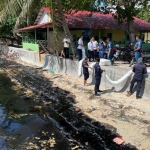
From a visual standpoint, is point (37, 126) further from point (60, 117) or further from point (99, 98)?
point (99, 98)

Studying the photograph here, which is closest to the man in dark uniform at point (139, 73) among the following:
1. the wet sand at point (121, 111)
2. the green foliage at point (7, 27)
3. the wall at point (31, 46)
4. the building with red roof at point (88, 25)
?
the wet sand at point (121, 111)

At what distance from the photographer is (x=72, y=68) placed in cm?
1463

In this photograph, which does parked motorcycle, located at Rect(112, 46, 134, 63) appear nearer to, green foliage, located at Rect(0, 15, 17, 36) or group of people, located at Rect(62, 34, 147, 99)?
group of people, located at Rect(62, 34, 147, 99)

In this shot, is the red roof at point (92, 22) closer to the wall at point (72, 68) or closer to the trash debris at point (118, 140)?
the wall at point (72, 68)

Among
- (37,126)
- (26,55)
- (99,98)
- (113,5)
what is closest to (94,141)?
(37,126)

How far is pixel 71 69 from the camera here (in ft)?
48.4

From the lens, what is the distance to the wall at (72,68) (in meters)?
10.5

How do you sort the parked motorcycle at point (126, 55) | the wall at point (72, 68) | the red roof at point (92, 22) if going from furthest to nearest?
the red roof at point (92, 22) < the parked motorcycle at point (126, 55) < the wall at point (72, 68)

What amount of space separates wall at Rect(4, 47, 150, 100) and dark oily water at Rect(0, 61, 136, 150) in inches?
86.5

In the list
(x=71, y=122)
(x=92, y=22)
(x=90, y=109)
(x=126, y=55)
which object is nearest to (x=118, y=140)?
(x=71, y=122)

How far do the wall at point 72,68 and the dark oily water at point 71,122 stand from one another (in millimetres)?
2198

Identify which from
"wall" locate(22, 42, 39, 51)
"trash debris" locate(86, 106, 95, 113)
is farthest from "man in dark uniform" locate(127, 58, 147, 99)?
"wall" locate(22, 42, 39, 51)

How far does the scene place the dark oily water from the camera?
632 centimetres

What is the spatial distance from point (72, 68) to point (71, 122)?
713 centimetres
